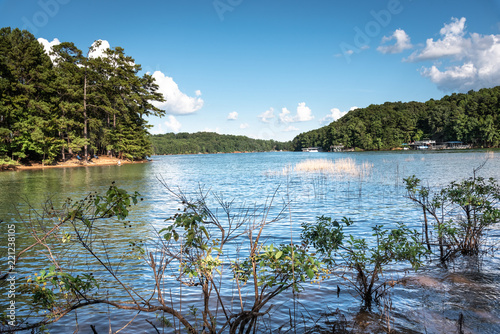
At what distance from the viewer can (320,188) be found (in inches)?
896

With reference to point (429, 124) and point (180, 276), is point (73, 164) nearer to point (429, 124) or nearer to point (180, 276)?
point (180, 276)

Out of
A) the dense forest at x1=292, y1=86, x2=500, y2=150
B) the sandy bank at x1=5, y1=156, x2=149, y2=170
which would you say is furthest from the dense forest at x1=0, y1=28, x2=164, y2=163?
the dense forest at x1=292, y1=86, x2=500, y2=150

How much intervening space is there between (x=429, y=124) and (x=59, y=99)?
150358 millimetres

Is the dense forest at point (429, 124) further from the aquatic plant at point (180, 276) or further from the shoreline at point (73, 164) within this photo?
the aquatic plant at point (180, 276)

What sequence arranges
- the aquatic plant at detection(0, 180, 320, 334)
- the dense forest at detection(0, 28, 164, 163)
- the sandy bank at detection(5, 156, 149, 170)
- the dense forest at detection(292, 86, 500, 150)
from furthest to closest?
the dense forest at detection(292, 86, 500, 150) < the sandy bank at detection(5, 156, 149, 170) < the dense forest at detection(0, 28, 164, 163) < the aquatic plant at detection(0, 180, 320, 334)

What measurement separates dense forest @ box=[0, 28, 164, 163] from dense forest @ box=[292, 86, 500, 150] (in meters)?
118

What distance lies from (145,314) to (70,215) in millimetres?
2831

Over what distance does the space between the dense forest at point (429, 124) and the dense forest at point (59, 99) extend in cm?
11794

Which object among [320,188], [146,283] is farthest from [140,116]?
[146,283]

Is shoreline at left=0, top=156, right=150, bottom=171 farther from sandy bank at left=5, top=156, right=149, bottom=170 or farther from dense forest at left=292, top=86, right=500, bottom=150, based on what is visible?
dense forest at left=292, top=86, right=500, bottom=150

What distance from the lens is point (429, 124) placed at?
147500 mm

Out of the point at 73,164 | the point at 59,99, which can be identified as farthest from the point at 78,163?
the point at 59,99

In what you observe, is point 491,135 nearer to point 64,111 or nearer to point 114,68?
point 114,68

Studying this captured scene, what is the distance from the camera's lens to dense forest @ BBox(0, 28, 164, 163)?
43.1m
